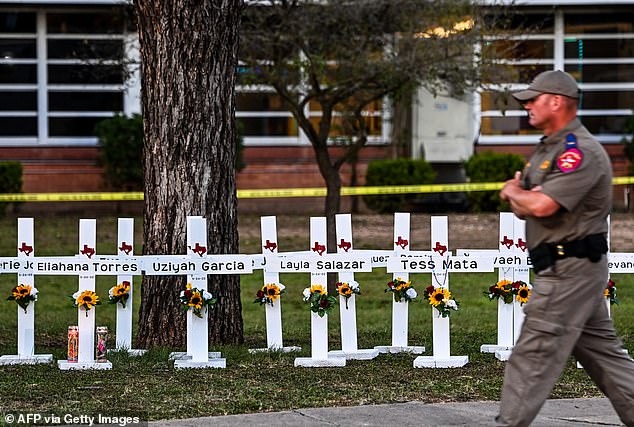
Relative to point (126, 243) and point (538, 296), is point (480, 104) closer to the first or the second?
point (126, 243)

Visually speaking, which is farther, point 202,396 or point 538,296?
point 202,396

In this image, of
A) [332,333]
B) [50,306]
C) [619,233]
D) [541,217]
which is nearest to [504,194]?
[541,217]

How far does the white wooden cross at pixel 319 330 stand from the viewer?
8.96 metres

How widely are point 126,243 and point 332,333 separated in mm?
2857

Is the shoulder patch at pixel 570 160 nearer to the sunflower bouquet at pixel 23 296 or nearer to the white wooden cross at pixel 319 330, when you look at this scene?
the white wooden cross at pixel 319 330

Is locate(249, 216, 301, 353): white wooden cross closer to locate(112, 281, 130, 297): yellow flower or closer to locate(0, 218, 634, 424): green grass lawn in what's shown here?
locate(0, 218, 634, 424): green grass lawn

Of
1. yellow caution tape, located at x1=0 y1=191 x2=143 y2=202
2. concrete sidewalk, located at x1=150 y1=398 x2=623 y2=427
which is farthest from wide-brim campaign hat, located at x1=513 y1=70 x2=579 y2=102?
yellow caution tape, located at x1=0 y1=191 x2=143 y2=202

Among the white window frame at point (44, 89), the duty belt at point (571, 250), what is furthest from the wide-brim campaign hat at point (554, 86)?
the white window frame at point (44, 89)

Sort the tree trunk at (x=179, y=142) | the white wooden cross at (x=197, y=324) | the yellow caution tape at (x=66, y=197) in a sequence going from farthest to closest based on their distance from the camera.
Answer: the yellow caution tape at (x=66, y=197)
the tree trunk at (x=179, y=142)
the white wooden cross at (x=197, y=324)

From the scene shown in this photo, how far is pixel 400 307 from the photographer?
9.40 metres

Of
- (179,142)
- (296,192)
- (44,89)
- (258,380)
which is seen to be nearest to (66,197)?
(296,192)

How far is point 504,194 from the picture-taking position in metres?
5.77

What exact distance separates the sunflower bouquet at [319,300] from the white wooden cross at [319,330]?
0.16ft

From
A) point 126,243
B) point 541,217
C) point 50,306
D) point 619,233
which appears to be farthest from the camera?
point 619,233
